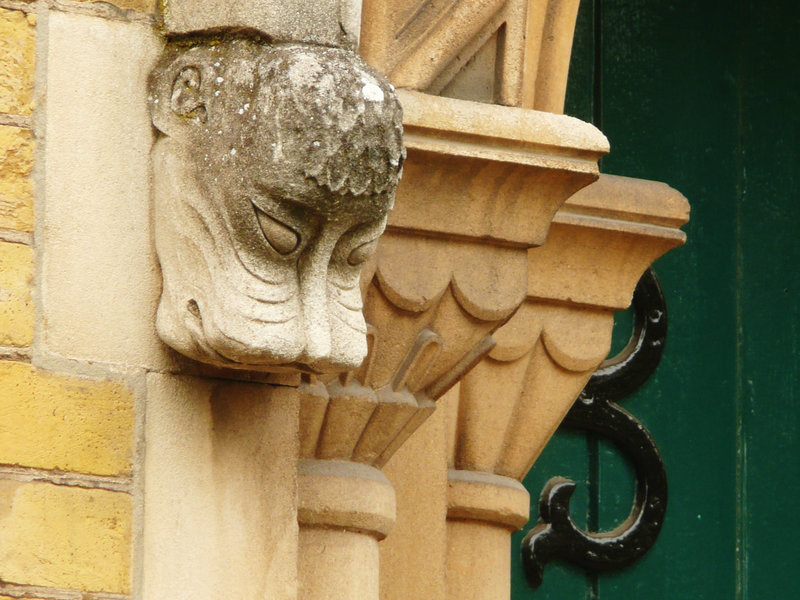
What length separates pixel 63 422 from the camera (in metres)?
2.24

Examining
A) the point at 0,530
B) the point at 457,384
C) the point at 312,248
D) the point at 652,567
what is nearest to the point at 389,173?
the point at 312,248

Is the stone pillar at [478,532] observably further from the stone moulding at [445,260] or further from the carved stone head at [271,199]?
the carved stone head at [271,199]

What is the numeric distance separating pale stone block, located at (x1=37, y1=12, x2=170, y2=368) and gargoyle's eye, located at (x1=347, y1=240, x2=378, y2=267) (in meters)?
0.18

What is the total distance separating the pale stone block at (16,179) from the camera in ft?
7.39

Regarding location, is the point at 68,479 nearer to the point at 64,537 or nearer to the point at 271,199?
the point at 64,537

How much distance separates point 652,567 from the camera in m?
3.28

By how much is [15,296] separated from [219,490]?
26 centimetres

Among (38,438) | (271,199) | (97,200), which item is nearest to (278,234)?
(271,199)

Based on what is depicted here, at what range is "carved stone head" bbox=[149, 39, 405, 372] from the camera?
2.23 m

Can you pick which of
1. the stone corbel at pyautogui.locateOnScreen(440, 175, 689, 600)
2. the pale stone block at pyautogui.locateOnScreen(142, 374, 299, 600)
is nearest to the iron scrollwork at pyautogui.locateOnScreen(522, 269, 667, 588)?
the stone corbel at pyautogui.locateOnScreen(440, 175, 689, 600)

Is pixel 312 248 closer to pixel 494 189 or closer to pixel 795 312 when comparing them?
pixel 494 189

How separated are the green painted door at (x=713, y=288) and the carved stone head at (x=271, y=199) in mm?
1019

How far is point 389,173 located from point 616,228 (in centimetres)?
76

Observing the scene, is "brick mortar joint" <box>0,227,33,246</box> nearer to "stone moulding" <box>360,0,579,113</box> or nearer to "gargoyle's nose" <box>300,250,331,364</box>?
"gargoyle's nose" <box>300,250,331,364</box>
